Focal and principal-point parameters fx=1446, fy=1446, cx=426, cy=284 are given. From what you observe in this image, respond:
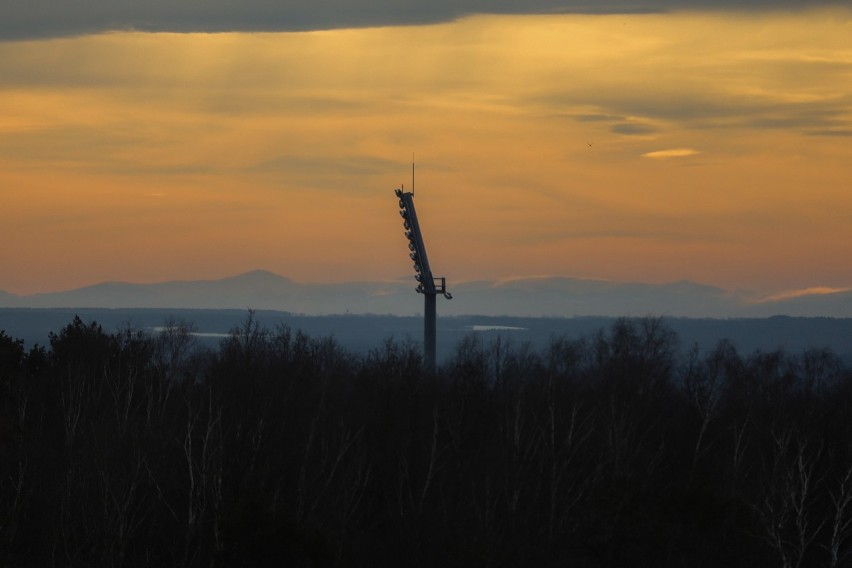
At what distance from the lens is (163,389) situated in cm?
6281

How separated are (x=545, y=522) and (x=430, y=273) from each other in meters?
26.1

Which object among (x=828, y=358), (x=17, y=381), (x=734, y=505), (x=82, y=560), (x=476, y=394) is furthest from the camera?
(x=828, y=358)

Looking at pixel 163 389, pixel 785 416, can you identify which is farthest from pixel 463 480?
pixel 785 416

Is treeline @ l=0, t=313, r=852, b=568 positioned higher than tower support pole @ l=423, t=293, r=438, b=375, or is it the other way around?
tower support pole @ l=423, t=293, r=438, b=375

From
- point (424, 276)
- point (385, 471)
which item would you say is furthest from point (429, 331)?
point (385, 471)

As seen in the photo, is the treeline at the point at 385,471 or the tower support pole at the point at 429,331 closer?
the treeline at the point at 385,471

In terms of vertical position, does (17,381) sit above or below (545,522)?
above

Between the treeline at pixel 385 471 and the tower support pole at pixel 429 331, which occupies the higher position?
the tower support pole at pixel 429 331

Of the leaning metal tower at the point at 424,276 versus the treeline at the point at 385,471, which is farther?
the leaning metal tower at the point at 424,276

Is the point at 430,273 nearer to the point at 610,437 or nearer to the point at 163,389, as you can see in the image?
the point at 163,389

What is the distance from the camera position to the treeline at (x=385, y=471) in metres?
41.1

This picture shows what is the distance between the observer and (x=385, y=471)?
53.3 m

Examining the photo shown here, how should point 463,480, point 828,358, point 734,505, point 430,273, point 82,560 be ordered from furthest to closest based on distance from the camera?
point 828,358 → point 430,273 → point 463,480 → point 734,505 → point 82,560

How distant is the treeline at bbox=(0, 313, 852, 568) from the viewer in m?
41.1
